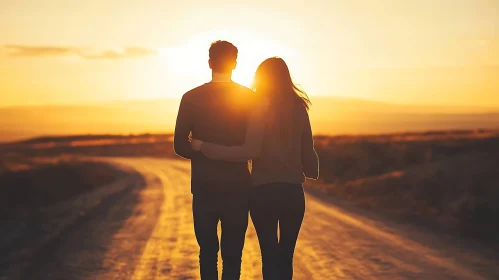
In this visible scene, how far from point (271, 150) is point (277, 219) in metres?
0.56

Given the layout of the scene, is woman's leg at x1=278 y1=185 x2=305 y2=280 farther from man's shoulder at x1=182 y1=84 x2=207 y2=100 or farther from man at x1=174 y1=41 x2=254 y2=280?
man's shoulder at x1=182 y1=84 x2=207 y2=100

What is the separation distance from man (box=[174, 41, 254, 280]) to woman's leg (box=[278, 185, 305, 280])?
0.96 ft

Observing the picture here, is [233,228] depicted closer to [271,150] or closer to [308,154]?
[271,150]

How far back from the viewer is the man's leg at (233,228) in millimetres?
5078

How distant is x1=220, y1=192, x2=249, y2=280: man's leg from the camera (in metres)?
5.08

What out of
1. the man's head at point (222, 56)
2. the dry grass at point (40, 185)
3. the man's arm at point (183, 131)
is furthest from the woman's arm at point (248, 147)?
the dry grass at point (40, 185)

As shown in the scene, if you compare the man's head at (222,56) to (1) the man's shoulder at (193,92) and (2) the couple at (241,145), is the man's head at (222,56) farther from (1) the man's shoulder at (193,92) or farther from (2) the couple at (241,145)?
(1) the man's shoulder at (193,92)

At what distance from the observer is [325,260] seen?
32.7 ft

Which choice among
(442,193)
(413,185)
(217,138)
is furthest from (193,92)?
(413,185)

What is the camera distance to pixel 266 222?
520cm

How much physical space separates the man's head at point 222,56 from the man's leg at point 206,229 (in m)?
Result: 0.99

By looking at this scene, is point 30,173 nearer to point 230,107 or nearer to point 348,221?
point 348,221

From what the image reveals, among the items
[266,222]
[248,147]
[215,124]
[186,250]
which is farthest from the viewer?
A: [186,250]

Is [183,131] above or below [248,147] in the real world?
above
